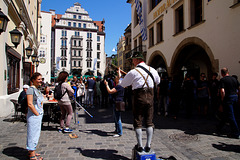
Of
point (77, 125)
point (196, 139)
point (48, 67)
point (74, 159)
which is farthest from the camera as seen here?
point (48, 67)

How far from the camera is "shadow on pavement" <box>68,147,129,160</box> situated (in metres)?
3.41

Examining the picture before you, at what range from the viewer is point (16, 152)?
3.63 metres

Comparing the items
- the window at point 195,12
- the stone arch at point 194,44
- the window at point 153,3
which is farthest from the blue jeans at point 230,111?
the window at point 153,3

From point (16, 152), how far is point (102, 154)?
6.01 ft

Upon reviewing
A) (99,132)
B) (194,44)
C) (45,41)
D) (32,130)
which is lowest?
(99,132)

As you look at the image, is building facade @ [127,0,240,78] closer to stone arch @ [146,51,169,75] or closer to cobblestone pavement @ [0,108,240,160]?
stone arch @ [146,51,169,75]

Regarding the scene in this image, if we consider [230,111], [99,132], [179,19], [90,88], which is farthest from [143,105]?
[179,19]

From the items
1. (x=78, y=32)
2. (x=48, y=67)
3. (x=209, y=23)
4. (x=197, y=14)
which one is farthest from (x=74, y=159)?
(x=78, y=32)

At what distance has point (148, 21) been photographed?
1717 cm

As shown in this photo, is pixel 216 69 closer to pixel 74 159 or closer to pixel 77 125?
pixel 77 125

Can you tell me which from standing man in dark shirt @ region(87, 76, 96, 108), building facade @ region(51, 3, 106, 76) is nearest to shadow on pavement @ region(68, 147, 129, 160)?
standing man in dark shirt @ region(87, 76, 96, 108)

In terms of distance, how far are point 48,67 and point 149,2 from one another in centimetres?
2267

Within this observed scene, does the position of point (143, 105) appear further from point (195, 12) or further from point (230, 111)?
point (195, 12)

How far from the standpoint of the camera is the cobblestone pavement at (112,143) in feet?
11.5
